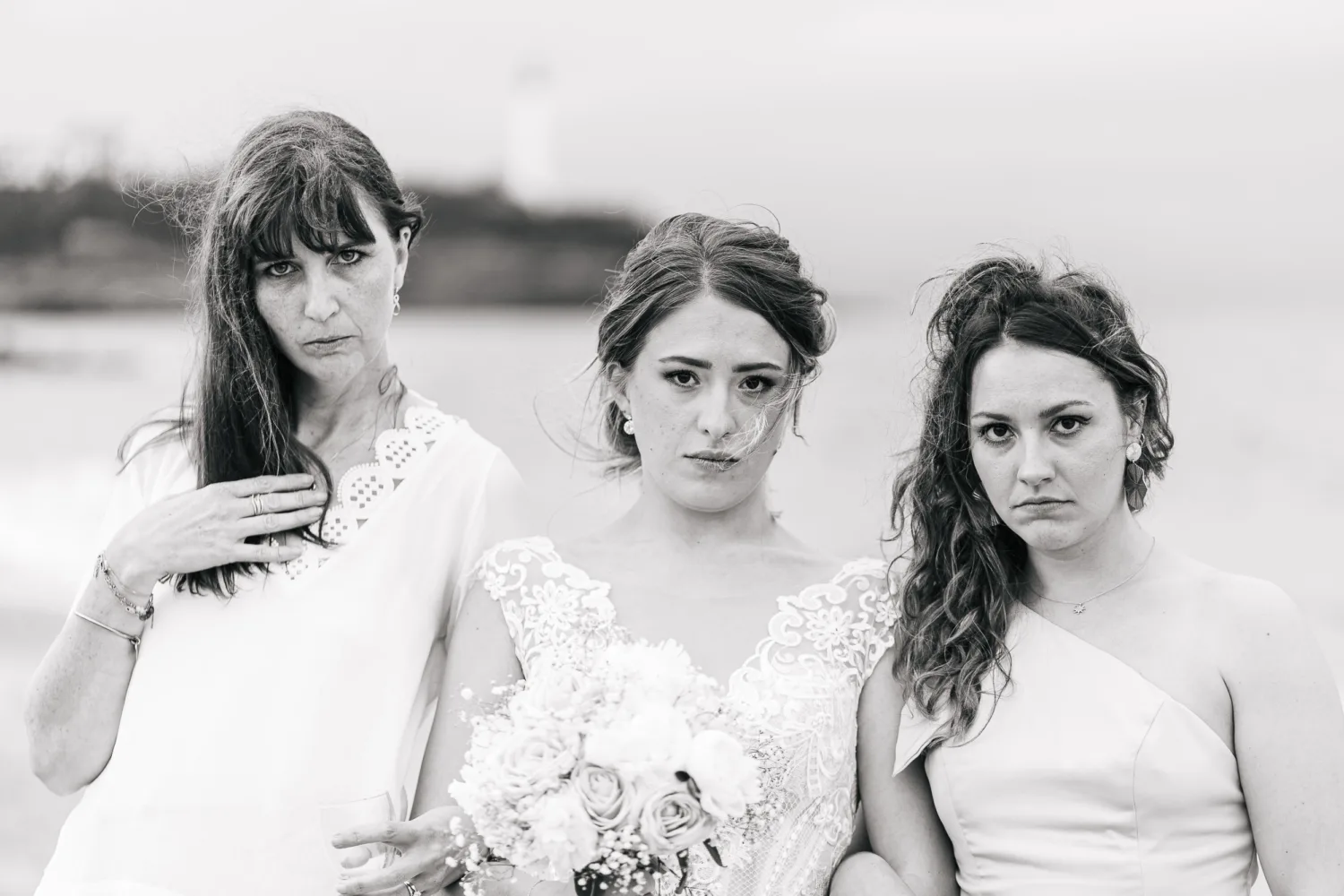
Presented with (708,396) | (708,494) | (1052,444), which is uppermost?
(708,396)

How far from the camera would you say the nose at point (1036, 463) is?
11.5 ft

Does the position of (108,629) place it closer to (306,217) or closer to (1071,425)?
(306,217)

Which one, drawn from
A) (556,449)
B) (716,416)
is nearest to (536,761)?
(716,416)

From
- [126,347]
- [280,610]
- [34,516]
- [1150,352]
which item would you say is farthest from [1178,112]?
[280,610]

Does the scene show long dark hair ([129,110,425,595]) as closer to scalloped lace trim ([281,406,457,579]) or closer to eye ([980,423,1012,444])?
scalloped lace trim ([281,406,457,579])

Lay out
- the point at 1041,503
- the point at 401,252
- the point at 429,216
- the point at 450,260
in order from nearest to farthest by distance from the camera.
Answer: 1. the point at 1041,503
2. the point at 401,252
3. the point at 429,216
4. the point at 450,260

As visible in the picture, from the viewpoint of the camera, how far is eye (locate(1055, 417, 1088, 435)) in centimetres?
357

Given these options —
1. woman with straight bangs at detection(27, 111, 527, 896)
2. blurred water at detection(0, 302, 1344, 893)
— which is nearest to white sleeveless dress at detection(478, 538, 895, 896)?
woman with straight bangs at detection(27, 111, 527, 896)

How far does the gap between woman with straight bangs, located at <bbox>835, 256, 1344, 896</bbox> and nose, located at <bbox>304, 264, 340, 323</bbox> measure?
5.38 ft

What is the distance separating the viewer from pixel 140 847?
364 centimetres

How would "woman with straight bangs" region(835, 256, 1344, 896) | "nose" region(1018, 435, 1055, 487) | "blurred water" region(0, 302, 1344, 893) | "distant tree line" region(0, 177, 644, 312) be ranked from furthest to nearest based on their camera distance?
1. "blurred water" region(0, 302, 1344, 893)
2. "distant tree line" region(0, 177, 644, 312)
3. "nose" region(1018, 435, 1055, 487)
4. "woman with straight bangs" region(835, 256, 1344, 896)

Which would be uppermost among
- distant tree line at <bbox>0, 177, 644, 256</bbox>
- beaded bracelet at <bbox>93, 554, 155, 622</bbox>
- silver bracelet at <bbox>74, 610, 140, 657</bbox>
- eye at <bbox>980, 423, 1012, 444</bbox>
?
distant tree line at <bbox>0, 177, 644, 256</bbox>

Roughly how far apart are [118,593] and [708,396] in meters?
1.63

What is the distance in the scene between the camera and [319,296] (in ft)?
12.1
